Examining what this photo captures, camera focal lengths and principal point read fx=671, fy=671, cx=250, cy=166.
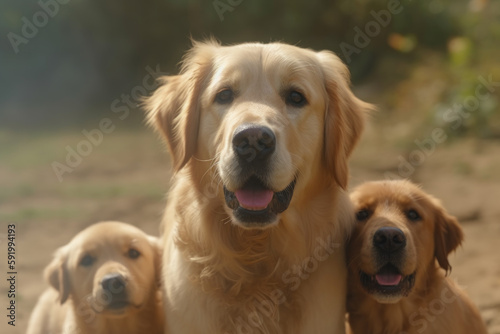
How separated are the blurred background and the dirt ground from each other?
25 mm

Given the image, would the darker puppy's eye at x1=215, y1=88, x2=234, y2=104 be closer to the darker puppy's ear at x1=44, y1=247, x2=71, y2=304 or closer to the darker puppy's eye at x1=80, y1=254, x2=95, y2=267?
the darker puppy's eye at x1=80, y1=254, x2=95, y2=267

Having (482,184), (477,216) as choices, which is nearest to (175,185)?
(477,216)

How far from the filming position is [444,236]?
13.7 ft

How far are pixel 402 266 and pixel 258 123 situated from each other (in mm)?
1279

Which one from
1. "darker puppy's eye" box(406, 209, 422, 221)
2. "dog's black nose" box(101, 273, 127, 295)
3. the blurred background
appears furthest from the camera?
the blurred background

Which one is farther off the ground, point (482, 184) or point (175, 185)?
point (175, 185)

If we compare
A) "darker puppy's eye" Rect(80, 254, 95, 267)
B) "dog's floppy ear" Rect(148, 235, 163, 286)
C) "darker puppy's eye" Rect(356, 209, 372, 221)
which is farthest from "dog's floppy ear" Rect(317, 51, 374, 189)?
"darker puppy's eye" Rect(80, 254, 95, 267)

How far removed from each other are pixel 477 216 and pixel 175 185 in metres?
4.37

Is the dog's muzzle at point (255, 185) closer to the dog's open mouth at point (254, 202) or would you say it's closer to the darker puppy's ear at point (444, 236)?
the dog's open mouth at point (254, 202)

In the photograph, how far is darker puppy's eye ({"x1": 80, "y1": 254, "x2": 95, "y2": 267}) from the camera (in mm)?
4219

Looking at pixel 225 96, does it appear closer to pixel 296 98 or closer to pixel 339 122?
pixel 296 98

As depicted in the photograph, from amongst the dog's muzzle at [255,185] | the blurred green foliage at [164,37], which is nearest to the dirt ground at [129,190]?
the blurred green foliage at [164,37]

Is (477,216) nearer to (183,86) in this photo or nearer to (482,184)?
(482,184)

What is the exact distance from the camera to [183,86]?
3.88 metres
